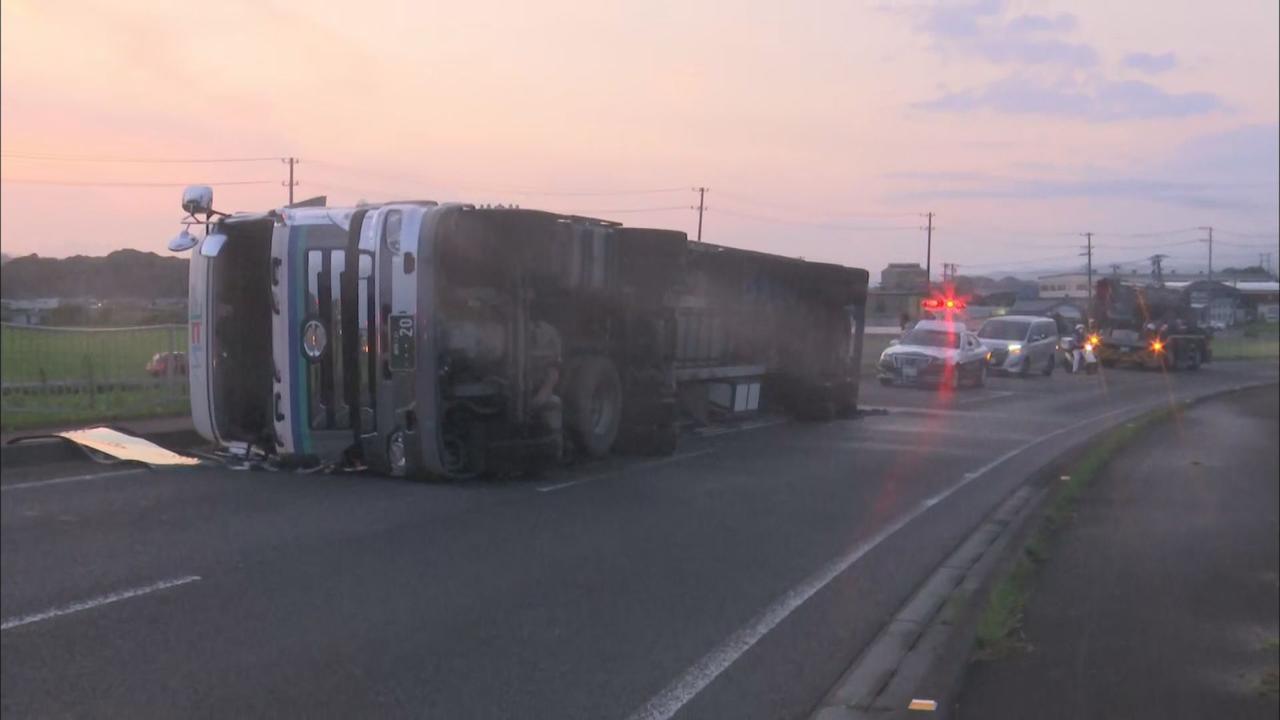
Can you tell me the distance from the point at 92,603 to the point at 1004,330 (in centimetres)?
3396

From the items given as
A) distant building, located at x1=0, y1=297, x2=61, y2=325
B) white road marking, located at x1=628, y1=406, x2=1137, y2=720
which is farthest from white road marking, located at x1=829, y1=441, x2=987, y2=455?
distant building, located at x1=0, y1=297, x2=61, y2=325

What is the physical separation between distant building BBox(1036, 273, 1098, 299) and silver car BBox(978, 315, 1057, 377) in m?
1.38

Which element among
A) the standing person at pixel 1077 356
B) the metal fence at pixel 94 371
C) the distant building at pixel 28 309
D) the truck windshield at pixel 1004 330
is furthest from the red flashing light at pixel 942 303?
the distant building at pixel 28 309

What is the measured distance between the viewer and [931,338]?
3173 cm

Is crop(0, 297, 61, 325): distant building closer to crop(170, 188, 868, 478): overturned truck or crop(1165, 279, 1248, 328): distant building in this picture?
crop(170, 188, 868, 478): overturned truck

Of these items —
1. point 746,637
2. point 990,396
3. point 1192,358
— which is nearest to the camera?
point 746,637

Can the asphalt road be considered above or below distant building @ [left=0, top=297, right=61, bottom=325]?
below

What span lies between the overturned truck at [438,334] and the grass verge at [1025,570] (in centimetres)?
488

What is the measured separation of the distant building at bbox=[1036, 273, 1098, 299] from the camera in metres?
33.8

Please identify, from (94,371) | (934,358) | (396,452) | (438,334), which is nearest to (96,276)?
(94,371)

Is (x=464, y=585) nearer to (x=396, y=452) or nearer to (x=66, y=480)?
(x=396, y=452)

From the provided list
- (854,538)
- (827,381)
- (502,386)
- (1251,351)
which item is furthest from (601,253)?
(1251,351)

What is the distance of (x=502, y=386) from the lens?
41.0 feet

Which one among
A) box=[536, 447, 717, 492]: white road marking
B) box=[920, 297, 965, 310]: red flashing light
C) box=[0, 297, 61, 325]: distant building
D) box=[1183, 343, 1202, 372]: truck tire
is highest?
box=[0, 297, 61, 325]: distant building
